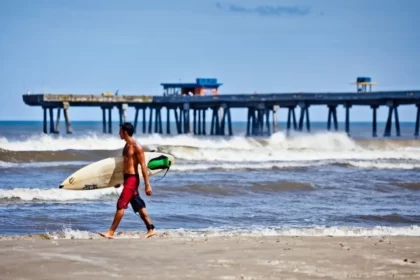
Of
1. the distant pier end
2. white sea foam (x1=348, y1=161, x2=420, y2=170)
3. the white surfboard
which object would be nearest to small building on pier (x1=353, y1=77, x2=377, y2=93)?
the distant pier end

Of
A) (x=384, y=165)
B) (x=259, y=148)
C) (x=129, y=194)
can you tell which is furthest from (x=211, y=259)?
(x=259, y=148)

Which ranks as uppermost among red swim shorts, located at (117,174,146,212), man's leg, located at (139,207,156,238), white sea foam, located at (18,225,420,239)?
red swim shorts, located at (117,174,146,212)

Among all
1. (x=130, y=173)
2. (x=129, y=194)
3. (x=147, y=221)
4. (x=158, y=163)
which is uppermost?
(x=130, y=173)

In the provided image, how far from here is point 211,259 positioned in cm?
912

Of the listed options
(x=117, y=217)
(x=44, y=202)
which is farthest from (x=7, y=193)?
(x=117, y=217)

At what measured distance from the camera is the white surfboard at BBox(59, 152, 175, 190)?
12273 mm

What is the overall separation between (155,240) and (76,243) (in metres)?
0.91

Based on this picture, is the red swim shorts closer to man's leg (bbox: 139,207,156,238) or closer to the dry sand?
man's leg (bbox: 139,207,156,238)

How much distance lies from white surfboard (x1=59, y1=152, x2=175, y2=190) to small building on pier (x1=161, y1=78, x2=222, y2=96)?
57029 millimetres

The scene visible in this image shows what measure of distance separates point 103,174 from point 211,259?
371cm

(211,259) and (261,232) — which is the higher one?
(211,259)

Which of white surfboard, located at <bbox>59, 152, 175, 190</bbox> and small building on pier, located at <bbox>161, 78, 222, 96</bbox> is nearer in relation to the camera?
white surfboard, located at <bbox>59, 152, 175, 190</bbox>

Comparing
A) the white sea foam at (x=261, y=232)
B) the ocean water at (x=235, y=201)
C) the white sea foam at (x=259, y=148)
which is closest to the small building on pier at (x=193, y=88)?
the white sea foam at (x=259, y=148)

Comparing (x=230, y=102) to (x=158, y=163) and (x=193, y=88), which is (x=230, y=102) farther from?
(x=158, y=163)
